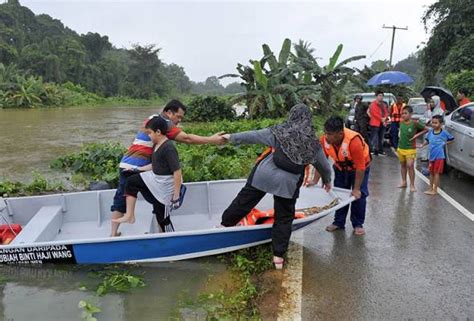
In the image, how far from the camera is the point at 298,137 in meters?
4.38

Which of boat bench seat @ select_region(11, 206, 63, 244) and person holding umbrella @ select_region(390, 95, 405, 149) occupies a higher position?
person holding umbrella @ select_region(390, 95, 405, 149)

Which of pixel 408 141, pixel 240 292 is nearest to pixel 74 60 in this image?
pixel 408 141

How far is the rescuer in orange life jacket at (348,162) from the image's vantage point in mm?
4910

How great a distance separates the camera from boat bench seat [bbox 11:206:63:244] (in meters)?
5.05

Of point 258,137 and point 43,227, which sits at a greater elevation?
point 258,137

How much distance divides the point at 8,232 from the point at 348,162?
4234mm

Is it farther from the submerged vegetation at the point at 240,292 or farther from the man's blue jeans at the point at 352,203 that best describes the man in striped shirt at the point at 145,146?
the man's blue jeans at the point at 352,203

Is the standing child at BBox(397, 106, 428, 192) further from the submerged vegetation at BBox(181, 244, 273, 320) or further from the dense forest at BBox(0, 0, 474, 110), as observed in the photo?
the dense forest at BBox(0, 0, 474, 110)

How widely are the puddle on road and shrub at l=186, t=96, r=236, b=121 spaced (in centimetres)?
1692

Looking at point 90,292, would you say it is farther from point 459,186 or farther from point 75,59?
point 75,59

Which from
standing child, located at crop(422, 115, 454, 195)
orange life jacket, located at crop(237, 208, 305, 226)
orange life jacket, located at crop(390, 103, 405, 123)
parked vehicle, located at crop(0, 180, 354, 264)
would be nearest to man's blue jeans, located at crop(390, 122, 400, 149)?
orange life jacket, located at crop(390, 103, 405, 123)

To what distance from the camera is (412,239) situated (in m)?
5.55

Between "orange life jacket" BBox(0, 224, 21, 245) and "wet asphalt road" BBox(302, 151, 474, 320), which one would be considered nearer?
"wet asphalt road" BBox(302, 151, 474, 320)

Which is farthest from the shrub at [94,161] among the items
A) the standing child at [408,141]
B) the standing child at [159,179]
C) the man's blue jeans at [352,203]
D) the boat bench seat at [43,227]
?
the standing child at [408,141]
